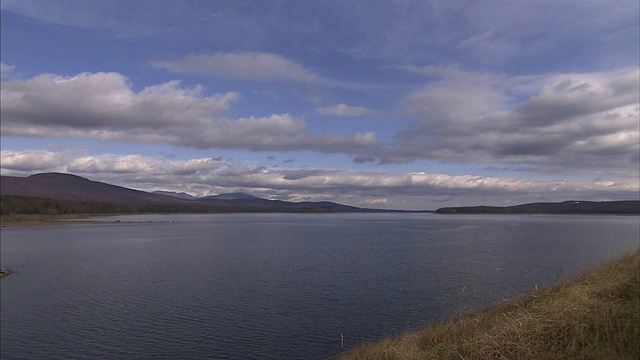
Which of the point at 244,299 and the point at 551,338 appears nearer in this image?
the point at 551,338

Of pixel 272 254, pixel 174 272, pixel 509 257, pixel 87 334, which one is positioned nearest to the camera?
pixel 87 334

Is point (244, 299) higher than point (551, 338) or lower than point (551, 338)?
lower

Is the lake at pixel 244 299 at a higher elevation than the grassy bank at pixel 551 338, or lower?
lower

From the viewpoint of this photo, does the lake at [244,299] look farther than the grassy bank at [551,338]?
Yes

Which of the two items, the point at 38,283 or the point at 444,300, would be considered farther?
the point at 38,283

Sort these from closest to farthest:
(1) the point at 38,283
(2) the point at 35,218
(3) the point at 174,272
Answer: (1) the point at 38,283
(3) the point at 174,272
(2) the point at 35,218

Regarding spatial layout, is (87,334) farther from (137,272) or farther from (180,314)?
(137,272)

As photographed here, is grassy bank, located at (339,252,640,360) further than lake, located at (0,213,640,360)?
No

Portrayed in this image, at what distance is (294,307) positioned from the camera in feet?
61.9

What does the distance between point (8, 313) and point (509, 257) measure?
95.4 feet

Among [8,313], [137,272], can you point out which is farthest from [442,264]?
[8,313]

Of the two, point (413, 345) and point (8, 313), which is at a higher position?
point (413, 345)

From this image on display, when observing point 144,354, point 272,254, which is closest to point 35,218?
point 272,254

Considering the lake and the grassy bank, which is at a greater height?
the grassy bank
